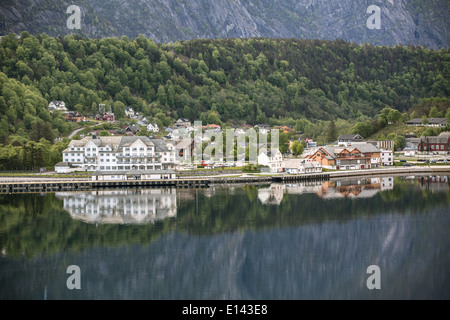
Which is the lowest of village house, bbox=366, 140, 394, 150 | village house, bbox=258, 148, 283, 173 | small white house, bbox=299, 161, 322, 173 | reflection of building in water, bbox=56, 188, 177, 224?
reflection of building in water, bbox=56, 188, 177, 224

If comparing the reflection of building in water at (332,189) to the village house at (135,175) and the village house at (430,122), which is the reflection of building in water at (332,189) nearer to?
the village house at (135,175)

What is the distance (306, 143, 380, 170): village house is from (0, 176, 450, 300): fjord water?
18.7 m

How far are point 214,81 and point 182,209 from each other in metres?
98.3

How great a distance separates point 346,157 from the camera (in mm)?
72750

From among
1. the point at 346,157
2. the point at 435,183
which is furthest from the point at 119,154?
the point at 435,183

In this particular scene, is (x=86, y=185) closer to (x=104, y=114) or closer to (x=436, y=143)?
(x=104, y=114)

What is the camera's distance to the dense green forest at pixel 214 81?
106m

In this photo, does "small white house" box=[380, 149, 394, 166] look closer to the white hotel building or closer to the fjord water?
the fjord water

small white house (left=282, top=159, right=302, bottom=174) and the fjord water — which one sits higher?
small white house (left=282, top=159, right=302, bottom=174)

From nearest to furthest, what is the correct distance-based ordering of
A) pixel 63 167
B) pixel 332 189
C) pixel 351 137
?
pixel 332 189 → pixel 63 167 → pixel 351 137

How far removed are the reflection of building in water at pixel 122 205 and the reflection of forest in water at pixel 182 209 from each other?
0.07 metres

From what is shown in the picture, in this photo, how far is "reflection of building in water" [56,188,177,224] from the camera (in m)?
43.7

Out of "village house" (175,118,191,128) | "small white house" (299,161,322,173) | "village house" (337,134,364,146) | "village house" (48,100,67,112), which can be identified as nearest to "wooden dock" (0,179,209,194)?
"small white house" (299,161,322,173)

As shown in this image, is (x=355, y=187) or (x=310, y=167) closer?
(x=355, y=187)
